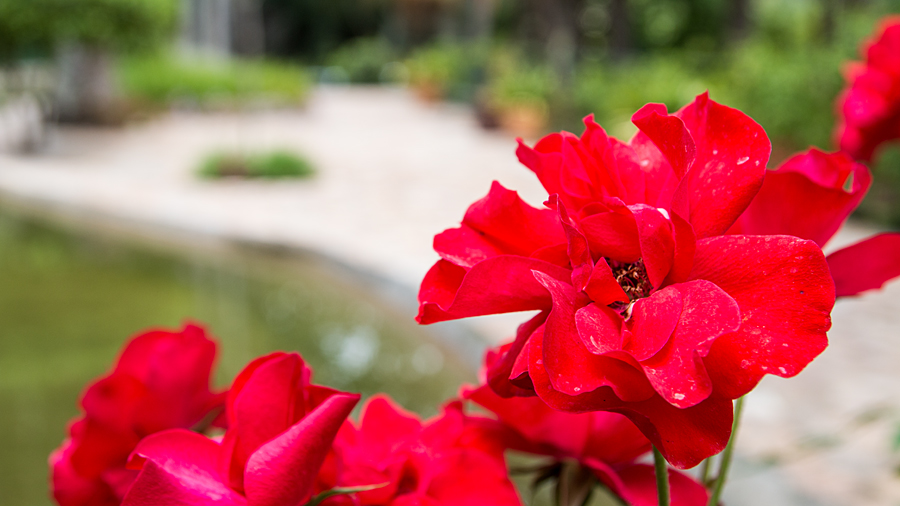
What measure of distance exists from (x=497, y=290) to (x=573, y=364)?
0.05 m

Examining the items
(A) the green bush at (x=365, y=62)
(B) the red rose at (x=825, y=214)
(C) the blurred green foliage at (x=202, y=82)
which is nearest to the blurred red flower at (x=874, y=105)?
(B) the red rose at (x=825, y=214)

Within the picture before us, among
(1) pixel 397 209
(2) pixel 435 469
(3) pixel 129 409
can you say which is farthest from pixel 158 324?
(2) pixel 435 469

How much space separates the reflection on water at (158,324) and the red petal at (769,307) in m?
2.28

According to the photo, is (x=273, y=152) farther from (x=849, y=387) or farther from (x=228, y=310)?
(x=849, y=387)

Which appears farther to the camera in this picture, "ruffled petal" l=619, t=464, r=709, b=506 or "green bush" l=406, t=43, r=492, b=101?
"green bush" l=406, t=43, r=492, b=101

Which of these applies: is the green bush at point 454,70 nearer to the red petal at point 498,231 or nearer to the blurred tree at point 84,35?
the blurred tree at point 84,35

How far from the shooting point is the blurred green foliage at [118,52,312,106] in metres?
12.8

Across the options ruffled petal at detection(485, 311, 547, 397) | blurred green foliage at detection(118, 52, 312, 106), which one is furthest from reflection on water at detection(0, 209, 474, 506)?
blurred green foliage at detection(118, 52, 312, 106)

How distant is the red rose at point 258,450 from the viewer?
13.3 inches

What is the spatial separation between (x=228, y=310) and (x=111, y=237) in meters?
2.14

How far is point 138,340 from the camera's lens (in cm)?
47

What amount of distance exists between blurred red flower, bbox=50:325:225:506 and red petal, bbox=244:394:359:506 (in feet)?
0.45

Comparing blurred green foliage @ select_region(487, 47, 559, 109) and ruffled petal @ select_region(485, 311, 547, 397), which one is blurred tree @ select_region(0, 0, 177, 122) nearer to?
blurred green foliage @ select_region(487, 47, 559, 109)

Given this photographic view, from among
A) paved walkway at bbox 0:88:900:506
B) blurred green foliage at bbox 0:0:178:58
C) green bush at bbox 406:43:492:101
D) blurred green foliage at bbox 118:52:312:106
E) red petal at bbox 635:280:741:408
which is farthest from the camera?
green bush at bbox 406:43:492:101
